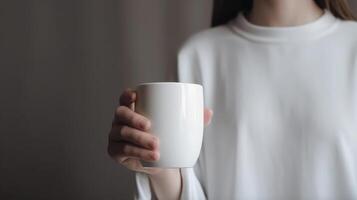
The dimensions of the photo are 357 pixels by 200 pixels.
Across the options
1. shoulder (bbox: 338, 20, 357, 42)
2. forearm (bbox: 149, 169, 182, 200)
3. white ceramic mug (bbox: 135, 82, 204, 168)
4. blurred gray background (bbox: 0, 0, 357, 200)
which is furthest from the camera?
blurred gray background (bbox: 0, 0, 357, 200)

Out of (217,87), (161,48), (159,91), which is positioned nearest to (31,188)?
(161,48)

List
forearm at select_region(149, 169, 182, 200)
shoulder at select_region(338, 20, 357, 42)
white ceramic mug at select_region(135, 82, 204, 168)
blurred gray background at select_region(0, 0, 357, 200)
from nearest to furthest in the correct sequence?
white ceramic mug at select_region(135, 82, 204, 168), forearm at select_region(149, 169, 182, 200), shoulder at select_region(338, 20, 357, 42), blurred gray background at select_region(0, 0, 357, 200)

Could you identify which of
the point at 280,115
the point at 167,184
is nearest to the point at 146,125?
the point at 167,184

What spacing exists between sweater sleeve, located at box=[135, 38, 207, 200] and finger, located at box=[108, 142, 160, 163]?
0.51ft

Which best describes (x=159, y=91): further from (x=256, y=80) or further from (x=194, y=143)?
(x=256, y=80)

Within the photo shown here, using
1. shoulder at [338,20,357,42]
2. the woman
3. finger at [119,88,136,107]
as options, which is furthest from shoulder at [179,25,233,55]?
finger at [119,88,136,107]

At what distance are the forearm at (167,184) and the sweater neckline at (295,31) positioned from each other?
31 centimetres

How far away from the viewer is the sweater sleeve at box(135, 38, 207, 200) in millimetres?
762

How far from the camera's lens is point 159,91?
1.71ft

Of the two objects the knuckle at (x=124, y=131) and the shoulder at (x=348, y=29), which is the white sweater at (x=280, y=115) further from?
the knuckle at (x=124, y=131)

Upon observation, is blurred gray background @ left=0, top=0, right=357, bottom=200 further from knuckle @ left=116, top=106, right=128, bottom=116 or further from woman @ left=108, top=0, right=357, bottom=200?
knuckle @ left=116, top=106, right=128, bottom=116

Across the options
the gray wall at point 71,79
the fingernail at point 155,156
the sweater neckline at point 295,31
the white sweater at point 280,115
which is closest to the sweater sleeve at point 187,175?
the white sweater at point 280,115

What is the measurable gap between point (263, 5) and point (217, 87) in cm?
18

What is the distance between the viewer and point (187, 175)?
76 centimetres
